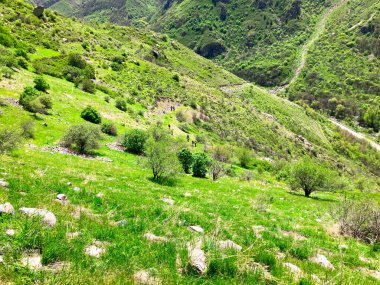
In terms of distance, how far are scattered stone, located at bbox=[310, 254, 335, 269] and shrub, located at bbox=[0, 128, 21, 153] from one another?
2187 cm

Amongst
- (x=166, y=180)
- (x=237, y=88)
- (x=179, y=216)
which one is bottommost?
(x=166, y=180)

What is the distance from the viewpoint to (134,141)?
36.6 metres

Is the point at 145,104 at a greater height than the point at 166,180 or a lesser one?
greater

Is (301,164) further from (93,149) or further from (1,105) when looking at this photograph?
(1,105)

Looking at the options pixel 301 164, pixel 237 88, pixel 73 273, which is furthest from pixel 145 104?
pixel 237 88

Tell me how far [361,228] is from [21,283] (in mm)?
15584

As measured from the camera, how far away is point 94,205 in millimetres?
10930

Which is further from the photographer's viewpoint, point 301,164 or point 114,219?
point 301,164

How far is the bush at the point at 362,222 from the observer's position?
576 inches

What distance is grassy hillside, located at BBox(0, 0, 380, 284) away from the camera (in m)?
6.49

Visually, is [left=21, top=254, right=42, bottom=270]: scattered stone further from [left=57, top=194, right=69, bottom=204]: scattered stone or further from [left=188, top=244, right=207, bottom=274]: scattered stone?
[left=57, top=194, right=69, bottom=204]: scattered stone

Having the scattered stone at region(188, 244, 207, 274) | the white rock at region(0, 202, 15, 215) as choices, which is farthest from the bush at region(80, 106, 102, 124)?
the scattered stone at region(188, 244, 207, 274)

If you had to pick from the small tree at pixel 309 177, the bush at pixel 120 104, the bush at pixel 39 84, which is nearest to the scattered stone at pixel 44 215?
the small tree at pixel 309 177

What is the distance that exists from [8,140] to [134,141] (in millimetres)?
16194
